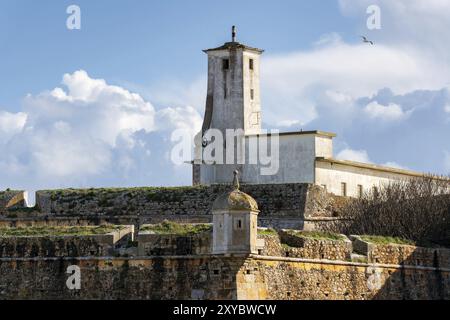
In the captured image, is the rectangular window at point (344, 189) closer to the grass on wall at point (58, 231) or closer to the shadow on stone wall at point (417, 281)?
the shadow on stone wall at point (417, 281)

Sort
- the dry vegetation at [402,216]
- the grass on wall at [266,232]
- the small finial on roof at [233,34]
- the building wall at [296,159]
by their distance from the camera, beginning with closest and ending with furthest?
the grass on wall at [266,232] → the dry vegetation at [402,216] → the building wall at [296,159] → the small finial on roof at [233,34]

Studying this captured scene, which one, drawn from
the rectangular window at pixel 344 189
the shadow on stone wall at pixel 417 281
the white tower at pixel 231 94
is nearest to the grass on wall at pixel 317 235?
the shadow on stone wall at pixel 417 281

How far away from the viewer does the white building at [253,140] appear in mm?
74812

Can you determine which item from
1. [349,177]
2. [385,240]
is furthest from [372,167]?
[385,240]

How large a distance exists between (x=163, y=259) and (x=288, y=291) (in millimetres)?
4278

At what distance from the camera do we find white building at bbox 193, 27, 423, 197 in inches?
2945

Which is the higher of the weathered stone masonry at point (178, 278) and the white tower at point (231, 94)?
the white tower at point (231, 94)

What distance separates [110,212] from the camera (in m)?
70.9

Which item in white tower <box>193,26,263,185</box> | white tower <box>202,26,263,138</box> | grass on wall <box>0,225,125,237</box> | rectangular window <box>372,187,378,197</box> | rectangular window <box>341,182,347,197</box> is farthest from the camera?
white tower <box>202,26,263,138</box>

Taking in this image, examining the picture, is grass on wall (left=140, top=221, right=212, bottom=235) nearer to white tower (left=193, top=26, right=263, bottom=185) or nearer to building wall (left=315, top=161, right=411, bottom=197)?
building wall (left=315, top=161, right=411, bottom=197)

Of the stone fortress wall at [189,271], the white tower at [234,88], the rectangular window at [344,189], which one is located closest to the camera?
the stone fortress wall at [189,271]

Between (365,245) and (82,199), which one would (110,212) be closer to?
(82,199)

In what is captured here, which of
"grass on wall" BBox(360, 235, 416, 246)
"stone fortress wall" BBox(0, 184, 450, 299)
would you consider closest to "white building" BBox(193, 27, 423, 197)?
"grass on wall" BBox(360, 235, 416, 246)

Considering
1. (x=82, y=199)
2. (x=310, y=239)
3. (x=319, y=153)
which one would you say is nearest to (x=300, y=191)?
(x=319, y=153)
